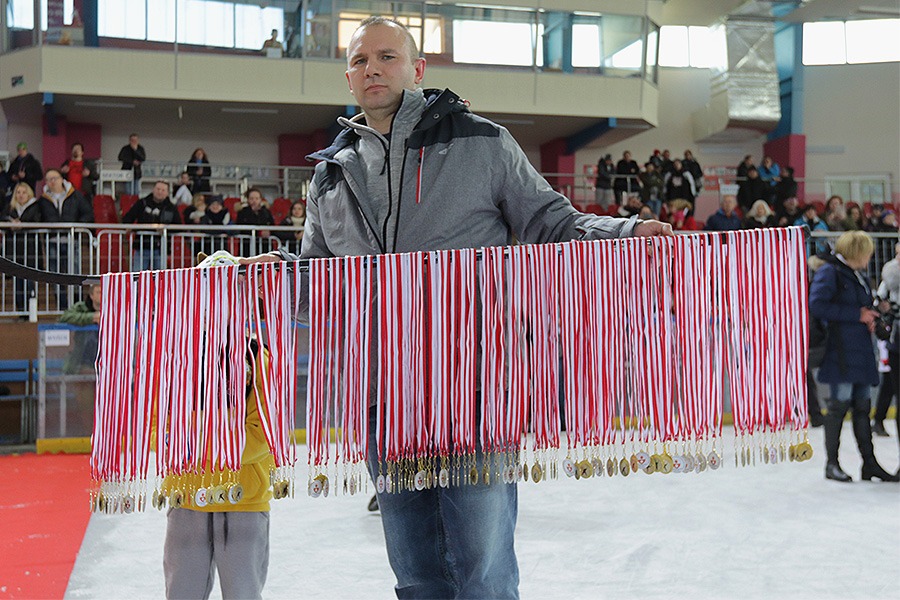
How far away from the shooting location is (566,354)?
221 centimetres

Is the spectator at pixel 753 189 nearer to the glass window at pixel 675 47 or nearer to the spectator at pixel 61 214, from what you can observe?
the glass window at pixel 675 47

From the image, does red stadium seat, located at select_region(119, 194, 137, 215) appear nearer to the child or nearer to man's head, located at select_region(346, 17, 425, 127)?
the child

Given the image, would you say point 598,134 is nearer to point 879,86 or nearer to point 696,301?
point 879,86

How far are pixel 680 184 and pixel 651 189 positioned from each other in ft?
2.06

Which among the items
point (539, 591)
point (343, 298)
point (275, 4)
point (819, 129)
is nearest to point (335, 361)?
point (343, 298)

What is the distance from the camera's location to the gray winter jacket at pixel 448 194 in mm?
2182

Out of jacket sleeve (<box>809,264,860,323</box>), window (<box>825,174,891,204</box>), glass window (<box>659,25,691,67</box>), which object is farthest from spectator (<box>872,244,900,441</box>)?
glass window (<box>659,25,691,67</box>)

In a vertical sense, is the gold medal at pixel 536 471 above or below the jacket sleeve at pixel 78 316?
below

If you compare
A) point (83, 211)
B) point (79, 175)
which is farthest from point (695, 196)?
point (83, 211)

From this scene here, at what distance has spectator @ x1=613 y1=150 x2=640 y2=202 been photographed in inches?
645

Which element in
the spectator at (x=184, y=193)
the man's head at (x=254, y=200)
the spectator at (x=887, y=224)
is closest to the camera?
the man's head at (x=254, y=200)

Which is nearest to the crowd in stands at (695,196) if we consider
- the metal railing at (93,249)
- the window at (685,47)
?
the window at (685,47)

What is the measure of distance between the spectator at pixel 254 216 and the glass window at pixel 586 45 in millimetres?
7424

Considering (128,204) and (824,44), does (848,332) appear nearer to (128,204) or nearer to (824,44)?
(128,204)
